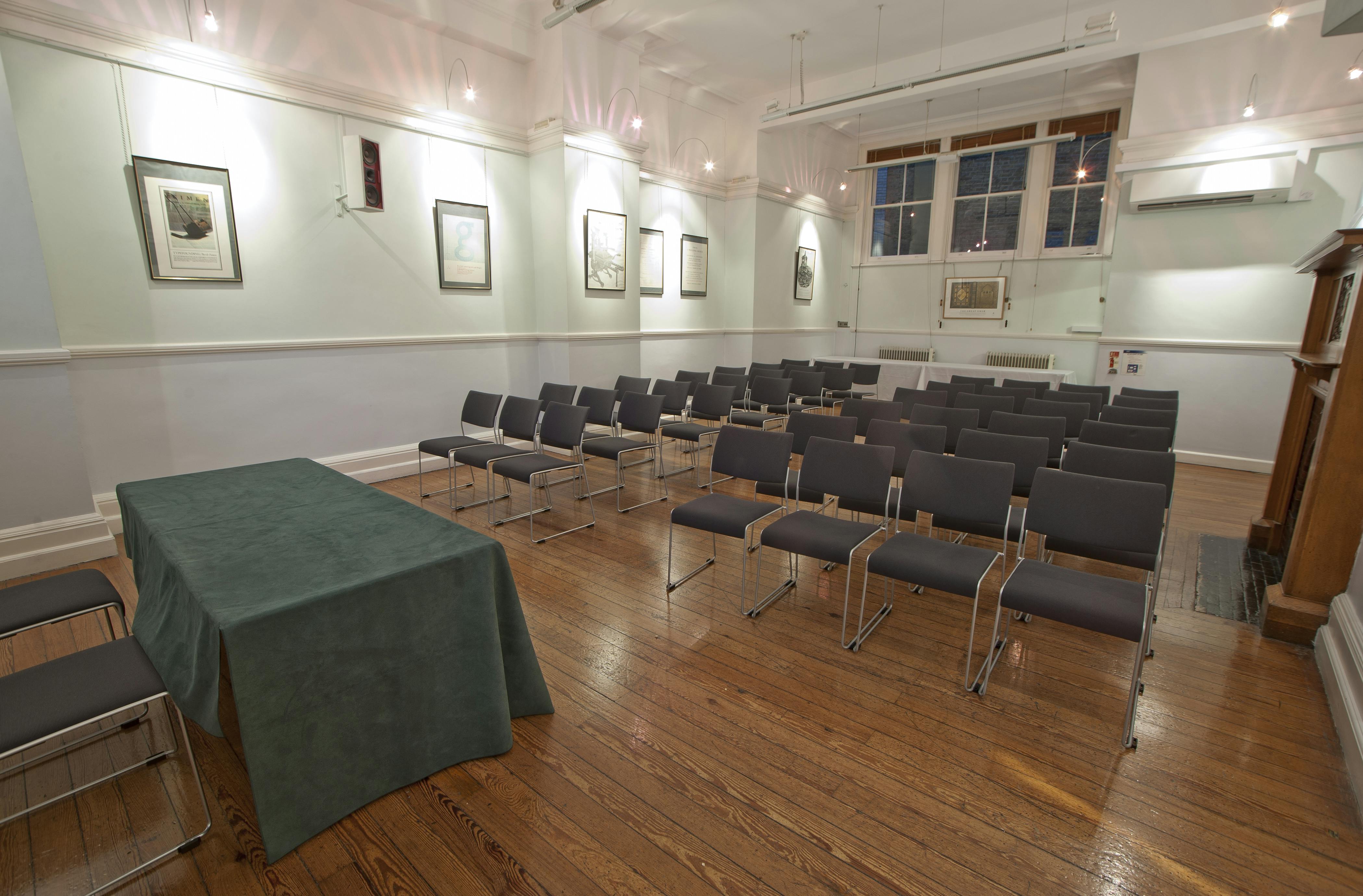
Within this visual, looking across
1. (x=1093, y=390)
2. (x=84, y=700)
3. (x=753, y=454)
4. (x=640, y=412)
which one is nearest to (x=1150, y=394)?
(x=1093, y=390)

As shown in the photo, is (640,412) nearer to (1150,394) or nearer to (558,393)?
(558,393)

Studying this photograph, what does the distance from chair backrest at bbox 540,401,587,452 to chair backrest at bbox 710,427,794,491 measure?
133cm

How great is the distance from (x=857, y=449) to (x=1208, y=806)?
1964mm

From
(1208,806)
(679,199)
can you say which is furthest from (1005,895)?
(679,199)

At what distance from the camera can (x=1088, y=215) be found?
8.93 metres

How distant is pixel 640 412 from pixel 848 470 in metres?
2.40

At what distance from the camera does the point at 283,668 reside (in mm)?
1693

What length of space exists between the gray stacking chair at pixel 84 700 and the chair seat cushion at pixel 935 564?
8.33ft

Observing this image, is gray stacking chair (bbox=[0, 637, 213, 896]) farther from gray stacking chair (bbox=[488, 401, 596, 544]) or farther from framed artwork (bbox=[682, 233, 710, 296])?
framed artwork (bbox=[682, 233, 710, 296])

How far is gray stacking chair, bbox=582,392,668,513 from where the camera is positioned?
4.89 metres

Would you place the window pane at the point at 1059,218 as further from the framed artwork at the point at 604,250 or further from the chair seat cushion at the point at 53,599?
→ the chair seat cushion at the point at 53,599

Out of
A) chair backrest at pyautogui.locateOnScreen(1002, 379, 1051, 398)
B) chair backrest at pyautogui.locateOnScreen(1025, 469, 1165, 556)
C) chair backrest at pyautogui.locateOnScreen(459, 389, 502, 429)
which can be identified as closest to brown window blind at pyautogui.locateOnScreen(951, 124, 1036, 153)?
chair backrest at pyautogui.locateOnScreen(1002, 379, 1051, 398)

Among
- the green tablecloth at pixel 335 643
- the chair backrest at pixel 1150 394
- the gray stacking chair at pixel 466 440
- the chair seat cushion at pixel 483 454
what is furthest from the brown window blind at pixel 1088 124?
the green tablecloth at pixel 335 643

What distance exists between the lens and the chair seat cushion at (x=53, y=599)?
2055 mm
